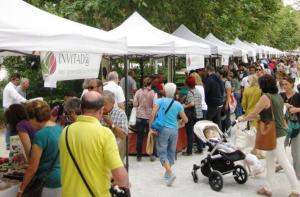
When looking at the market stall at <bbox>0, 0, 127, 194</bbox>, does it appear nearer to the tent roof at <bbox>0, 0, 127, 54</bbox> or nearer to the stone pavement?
the tent roof at <bbox>0, 0, 127, 54</bbox>

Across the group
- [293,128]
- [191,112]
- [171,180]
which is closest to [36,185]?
[171,180]

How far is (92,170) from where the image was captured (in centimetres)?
341

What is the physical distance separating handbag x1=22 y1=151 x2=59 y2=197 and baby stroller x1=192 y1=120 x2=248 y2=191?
12.4ft

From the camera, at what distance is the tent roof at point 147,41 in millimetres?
9883

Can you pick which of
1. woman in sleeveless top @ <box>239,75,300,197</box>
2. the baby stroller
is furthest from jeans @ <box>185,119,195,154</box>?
woman in sleeveless top @ <box>239,75,300,197</box>

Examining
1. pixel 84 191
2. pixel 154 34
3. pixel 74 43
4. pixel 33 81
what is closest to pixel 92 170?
pixel 84 191

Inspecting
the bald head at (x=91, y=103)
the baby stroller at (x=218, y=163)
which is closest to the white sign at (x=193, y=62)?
the baby stroller at (x=218, y=163)

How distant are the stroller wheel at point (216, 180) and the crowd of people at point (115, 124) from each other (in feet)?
2.06

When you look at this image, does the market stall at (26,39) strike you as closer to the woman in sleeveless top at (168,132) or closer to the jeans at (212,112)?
the woman in sleeveless top at (168,132)

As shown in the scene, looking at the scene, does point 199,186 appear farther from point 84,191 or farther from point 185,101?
point 84,191

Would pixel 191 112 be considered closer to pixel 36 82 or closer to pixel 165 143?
pixel 165 143

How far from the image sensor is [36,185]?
167 inches

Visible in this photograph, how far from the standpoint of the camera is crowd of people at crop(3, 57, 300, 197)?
11.2 ft

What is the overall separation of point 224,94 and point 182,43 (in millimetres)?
1645
